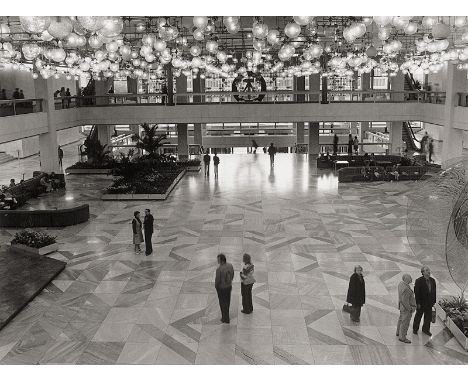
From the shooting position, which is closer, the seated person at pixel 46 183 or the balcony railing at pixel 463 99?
the seated person at pixel 46 183

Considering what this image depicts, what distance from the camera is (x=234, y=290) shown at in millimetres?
10617

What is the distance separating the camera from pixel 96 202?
19719 millimetres

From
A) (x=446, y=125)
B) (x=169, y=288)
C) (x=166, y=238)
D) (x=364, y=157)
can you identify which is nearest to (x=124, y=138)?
(x=364, y=157)

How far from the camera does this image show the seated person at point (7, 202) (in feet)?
59.2

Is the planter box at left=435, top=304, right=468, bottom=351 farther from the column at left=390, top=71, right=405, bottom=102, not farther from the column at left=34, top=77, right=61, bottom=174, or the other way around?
the column at left=390, top=71, right=405, bottom=102

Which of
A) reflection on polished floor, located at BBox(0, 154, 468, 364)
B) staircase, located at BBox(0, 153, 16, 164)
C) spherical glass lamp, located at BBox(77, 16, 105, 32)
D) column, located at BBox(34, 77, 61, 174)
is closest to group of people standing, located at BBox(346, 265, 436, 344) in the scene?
reflection on polished floor, located at BBox(0, 154, 468, 364)

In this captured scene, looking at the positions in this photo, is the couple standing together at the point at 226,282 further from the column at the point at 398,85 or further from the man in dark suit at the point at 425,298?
the column at the point at 398,85

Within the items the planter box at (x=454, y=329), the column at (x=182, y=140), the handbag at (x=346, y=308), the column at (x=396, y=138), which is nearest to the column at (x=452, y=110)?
the column at (x=396, y=138)

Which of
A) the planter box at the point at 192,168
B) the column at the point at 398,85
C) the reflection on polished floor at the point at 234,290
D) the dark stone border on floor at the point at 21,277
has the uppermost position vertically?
the column at the point at 398,85

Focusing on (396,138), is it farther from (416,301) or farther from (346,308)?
(416,301)

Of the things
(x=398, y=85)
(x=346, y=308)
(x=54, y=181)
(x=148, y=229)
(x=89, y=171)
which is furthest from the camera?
(x=398, y=85)

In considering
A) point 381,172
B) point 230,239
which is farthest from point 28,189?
point 381,172

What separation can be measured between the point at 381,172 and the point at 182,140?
45.2 feet

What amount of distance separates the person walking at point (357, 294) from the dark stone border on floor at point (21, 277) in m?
6.02
